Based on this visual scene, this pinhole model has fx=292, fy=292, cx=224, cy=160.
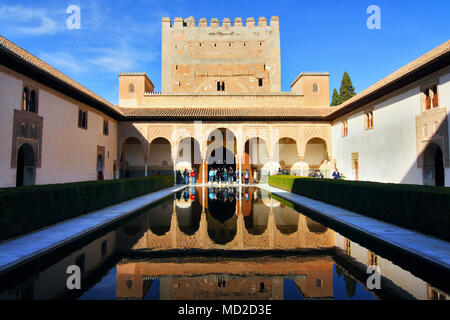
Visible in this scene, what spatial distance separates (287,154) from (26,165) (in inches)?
704

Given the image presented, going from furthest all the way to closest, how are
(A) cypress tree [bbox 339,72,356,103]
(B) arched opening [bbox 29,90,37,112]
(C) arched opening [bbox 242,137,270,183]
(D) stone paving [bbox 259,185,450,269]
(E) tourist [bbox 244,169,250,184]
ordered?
(A) cypress tree [bbox 339,72,356,103] < (C) arched opening [bbox 242,137,270,183] < (E) tourist [bbox 244,169,250,184] < (B) arched opening [bbox 29,90,37,112] < (D) stone paving [bbox 259,185,450,269]

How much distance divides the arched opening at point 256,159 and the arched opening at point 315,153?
3.37m

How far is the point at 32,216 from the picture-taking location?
18.7 feet

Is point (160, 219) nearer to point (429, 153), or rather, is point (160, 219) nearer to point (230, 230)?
point (230, 230)

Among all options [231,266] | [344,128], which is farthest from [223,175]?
[231,266]

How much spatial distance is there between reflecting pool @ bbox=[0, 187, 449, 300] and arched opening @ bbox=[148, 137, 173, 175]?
56.1ft

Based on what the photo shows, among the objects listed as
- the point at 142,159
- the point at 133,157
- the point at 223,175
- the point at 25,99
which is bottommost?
the point at 223,175

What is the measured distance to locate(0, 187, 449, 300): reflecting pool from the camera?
310 cm

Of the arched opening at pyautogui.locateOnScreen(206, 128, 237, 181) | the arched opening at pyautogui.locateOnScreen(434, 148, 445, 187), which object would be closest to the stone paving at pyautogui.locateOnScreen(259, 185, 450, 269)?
the arched opening at pyautogui.locateOnScreen(434, 148, 445, 187)

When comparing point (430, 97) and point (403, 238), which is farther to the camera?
point (430, 97)

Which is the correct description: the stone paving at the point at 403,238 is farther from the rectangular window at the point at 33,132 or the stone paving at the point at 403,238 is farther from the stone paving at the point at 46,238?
the rectangular window at the point at 33,132

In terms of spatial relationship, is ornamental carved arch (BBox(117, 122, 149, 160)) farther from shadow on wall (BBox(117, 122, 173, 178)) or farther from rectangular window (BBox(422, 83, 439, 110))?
rectangular window (BBox(422, 83, 439, 110))

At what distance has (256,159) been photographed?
76.7 ft

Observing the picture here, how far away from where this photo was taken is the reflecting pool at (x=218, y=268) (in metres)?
3.10
